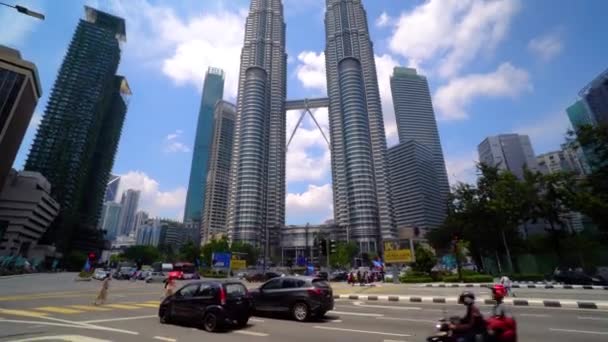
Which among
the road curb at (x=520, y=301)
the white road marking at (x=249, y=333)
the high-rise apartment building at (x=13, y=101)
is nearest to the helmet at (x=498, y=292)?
the white road marking at (x=249, y=333)

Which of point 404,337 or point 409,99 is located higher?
point 409,99

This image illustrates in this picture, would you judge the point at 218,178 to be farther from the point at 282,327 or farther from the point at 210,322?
the point at 282,327

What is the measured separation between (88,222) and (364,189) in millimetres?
137658

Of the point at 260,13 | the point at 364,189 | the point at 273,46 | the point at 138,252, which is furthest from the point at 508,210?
the point at 260,13

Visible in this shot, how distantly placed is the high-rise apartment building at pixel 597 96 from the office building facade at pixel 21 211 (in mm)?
166603

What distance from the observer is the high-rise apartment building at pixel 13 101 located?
68.5m

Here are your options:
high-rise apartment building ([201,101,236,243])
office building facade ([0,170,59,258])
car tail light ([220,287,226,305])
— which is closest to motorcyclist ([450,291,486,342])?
car tail light ([220,287,226,305])

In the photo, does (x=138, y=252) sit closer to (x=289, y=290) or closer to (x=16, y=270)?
(x=16, y=270)

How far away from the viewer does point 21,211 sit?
87500 mm

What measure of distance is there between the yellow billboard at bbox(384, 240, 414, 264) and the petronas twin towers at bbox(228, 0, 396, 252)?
104 meters

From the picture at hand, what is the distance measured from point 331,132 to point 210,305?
5675 inches

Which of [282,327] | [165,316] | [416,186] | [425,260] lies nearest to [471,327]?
[282,327]

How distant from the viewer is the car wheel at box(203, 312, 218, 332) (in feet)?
29.9

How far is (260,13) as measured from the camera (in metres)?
151
